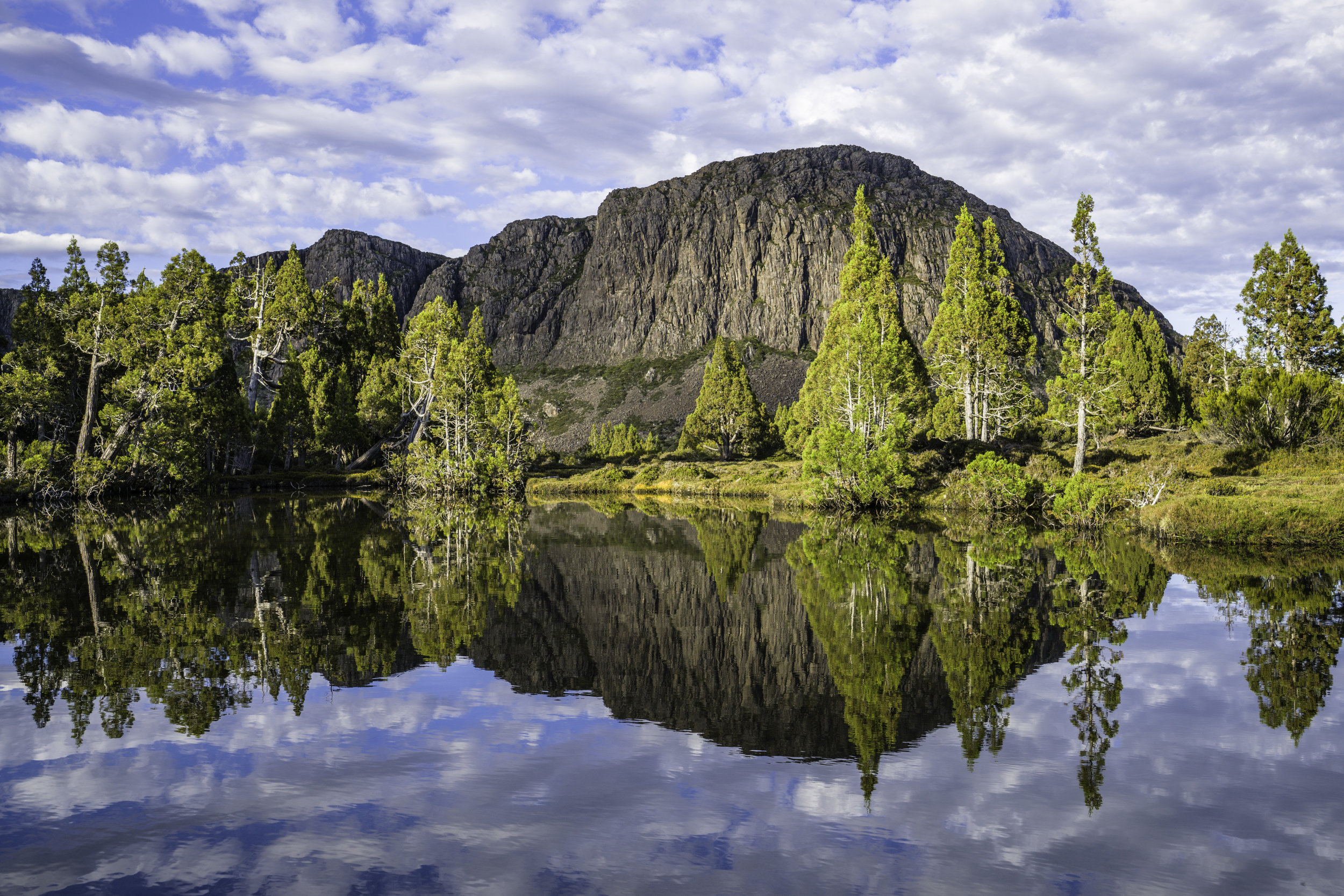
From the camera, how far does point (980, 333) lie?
4581 cm

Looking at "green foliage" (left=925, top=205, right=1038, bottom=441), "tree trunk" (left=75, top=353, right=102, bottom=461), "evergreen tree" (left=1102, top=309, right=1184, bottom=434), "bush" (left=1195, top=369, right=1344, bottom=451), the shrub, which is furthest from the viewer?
"evergreen tree" (left=1102, top=309, right=1184, bottom=434)

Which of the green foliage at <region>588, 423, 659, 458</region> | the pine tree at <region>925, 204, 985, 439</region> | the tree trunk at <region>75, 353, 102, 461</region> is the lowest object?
the green foliage at <region>588, 423, 659, 458</region>

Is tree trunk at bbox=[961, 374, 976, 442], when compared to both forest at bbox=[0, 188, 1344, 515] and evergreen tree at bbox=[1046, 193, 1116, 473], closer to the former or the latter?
forest at bbox=[0, 188, 1344, 515]

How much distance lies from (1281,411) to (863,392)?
1689 cm

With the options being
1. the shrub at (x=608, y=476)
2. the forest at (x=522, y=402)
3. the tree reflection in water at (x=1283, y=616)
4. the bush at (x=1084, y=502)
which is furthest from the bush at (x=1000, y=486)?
the shrub at (x=608, y=476)

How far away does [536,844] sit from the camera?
6230 mm

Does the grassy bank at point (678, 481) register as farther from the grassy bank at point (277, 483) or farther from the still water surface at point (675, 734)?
the still water surface at point (675, 734)

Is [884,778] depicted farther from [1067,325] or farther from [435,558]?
[1067,325]

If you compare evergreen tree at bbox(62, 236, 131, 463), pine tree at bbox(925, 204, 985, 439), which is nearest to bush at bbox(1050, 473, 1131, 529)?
pine tree at bbox(925, 204, 985, 439)

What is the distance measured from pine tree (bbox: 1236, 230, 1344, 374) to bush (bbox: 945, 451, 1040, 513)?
72.9ft

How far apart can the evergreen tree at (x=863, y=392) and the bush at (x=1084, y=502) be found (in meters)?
7.39

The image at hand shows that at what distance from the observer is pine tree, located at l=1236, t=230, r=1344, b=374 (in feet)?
143

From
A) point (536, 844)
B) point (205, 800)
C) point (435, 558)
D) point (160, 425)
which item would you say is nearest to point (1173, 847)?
point (536, 844)

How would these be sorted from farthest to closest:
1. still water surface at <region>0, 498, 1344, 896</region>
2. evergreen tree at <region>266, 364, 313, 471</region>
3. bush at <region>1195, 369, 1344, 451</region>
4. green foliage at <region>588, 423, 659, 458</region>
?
1. green foliage at <region>588, 423, 659, 458</region>
2. evergreen tree at <region>266, 364, 313, 471</region>
3. bush at <region>1195, 369, 1344, 451</region>
4. still water surface at <region>0, 498, 1344, 896</region>
